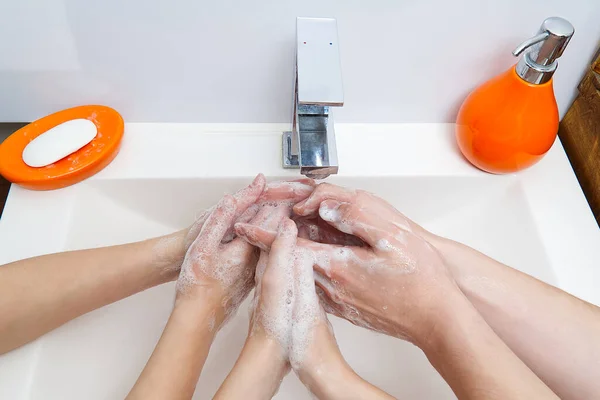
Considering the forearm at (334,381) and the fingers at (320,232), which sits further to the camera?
the fingers at (320,232)

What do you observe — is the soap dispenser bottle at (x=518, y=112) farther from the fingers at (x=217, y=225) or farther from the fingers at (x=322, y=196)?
the fingers at (x=217, y=225)

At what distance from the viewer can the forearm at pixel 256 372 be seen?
52cm

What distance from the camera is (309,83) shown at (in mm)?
515

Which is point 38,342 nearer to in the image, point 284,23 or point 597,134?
point 284,23

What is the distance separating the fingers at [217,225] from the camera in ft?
2.00

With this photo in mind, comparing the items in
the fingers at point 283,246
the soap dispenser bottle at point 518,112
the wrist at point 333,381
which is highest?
the soap dispenser bottle at point 518,112

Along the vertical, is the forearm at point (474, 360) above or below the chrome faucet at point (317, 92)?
below

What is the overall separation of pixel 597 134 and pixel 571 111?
0.06 m

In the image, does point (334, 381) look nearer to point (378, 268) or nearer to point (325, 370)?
point (325, 370)

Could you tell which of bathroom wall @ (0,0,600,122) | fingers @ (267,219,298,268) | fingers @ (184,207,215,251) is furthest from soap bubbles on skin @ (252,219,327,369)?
bathroom wall @ (0,0,600,122)

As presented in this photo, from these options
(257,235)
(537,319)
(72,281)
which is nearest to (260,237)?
(257,235)

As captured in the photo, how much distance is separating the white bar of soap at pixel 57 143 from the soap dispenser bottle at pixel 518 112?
504 millimetres

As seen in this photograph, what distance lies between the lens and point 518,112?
64 cm

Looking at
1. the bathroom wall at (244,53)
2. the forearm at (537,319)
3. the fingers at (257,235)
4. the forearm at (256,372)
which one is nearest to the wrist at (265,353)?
the forearm at (256,372)
